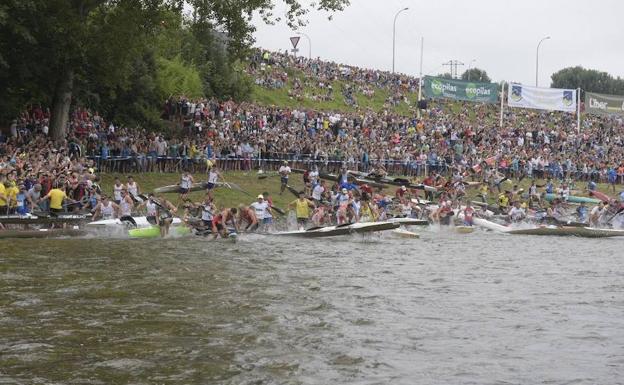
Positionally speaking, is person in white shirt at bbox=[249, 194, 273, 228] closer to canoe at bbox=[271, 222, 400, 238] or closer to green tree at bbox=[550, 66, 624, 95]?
canoe at bbox=[271, 222, 400, 238]

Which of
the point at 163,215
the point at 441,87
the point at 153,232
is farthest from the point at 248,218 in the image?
the point at 441,87

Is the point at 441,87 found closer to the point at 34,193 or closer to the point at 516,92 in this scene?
the point at 516,92

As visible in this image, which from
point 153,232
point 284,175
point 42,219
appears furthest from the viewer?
point 284,175

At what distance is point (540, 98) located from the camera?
63.2 m

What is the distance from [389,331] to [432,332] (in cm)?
67

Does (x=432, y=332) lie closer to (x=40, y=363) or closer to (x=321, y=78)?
(x=40, y=363)

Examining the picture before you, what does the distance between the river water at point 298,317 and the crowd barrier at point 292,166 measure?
11575mm

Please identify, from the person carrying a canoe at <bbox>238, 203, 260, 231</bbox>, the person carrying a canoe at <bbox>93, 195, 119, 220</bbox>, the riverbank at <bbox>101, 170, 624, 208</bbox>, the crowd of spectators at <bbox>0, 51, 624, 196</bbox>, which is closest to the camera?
the person carrying a canoe at <bbox>93, 195, 119, 220</bbox>

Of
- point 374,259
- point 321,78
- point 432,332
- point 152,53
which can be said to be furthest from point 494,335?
point 321,78

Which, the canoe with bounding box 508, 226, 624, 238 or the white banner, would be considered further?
the white banner

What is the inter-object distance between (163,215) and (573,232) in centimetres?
1499

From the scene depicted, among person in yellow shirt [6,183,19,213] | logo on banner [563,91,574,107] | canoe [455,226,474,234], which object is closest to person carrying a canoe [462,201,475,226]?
canoe [455,226,474,234]

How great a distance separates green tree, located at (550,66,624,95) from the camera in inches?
5492

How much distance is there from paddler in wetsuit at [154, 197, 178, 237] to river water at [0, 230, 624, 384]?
9.58 ft
